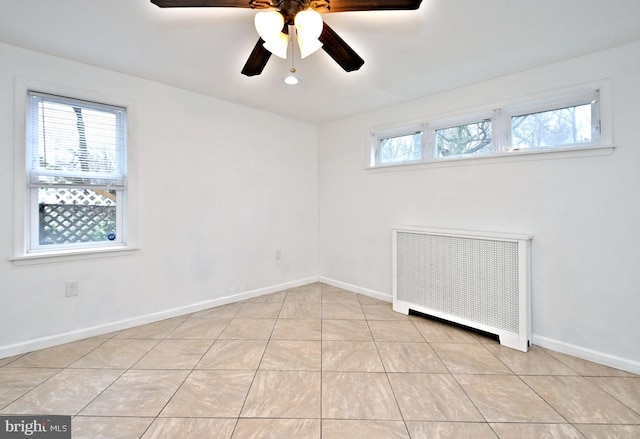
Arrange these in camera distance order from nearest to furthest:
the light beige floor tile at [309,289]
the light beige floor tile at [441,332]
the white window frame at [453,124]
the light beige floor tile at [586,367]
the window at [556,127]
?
the light beige floor tile at [586,367] < the window at [556,127] < the light beige floor tile at [441,332] < the white window frame at [453,124] < the light beige floor tile at [309,289]

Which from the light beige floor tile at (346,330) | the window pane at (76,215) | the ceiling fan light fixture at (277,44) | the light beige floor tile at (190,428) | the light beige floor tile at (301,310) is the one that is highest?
the ceiling fan light fixture at (277,44)

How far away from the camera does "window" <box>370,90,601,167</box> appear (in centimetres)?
216

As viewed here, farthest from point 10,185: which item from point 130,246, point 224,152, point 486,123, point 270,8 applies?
point 486,123

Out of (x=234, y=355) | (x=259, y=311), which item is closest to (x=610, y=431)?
(x=234, y=355)

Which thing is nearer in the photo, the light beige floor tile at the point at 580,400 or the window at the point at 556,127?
the light beige floor tile at the point at 580,400

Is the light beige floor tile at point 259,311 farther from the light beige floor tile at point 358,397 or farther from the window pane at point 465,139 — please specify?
the window pane at point 465,139

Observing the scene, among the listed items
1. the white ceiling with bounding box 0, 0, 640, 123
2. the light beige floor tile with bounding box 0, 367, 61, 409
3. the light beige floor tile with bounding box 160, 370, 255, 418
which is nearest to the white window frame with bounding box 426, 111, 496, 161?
the white ceiling with bounding box 0, 0, 640, 123

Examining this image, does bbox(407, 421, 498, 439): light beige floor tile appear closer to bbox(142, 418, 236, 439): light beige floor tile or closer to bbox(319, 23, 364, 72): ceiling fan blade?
bbox(142, 418, 236, 439): light beige floor tile

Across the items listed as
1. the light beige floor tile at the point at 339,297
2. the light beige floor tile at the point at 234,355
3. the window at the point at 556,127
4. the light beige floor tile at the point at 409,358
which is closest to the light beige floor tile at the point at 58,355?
the light beige floor tile at the point at 234,355

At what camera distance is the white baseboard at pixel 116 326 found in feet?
6.94

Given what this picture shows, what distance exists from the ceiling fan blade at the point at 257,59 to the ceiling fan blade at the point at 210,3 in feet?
0.64

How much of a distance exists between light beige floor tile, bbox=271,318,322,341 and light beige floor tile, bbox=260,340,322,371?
0.24ft

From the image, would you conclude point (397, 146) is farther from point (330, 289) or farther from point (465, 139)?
point (330, 289)

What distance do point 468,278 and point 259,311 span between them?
208cm
